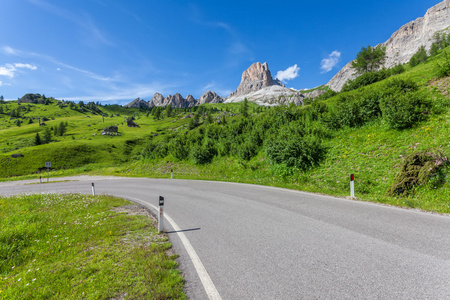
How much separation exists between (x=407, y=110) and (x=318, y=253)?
14.9 meters

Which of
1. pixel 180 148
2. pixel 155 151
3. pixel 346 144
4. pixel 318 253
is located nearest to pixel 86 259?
pixel 318 253

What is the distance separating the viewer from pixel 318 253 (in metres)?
4.16

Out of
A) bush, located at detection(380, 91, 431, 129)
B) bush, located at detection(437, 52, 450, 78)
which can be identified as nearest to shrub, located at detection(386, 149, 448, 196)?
bush, located at detection(380, 91, 431, 129)

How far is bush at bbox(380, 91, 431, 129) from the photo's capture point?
12.9 m

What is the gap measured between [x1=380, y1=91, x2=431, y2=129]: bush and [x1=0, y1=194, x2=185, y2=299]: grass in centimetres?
1672

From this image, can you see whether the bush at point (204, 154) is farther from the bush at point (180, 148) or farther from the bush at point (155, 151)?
the bush at point (155, 151)

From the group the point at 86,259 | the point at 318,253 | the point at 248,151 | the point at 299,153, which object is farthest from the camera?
the point at 248,151

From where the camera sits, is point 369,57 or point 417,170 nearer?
point 417,170

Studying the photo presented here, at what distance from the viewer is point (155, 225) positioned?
7055mm

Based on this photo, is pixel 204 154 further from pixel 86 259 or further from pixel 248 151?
pixel 86 259

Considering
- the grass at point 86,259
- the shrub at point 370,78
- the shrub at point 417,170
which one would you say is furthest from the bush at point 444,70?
the grass at point 86,259

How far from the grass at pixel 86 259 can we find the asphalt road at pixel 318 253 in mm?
599

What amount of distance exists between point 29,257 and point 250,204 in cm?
752

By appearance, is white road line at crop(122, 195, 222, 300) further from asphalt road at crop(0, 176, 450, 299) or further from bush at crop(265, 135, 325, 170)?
bush at crop(265, 135, 325, 170)
